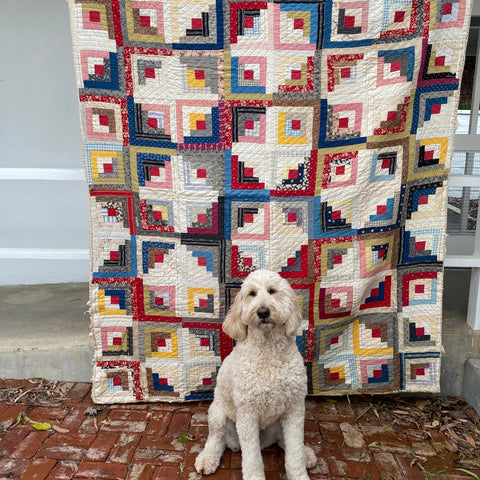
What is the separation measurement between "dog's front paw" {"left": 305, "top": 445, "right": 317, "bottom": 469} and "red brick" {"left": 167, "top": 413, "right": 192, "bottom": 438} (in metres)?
0.71

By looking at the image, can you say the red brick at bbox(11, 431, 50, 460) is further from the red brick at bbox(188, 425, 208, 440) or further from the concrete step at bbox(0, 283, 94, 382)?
the red brick at bbox(188, 425, 208, 440)

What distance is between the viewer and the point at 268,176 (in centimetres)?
258

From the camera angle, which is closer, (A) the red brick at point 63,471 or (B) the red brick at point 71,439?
(A) the red brick at point 63,471

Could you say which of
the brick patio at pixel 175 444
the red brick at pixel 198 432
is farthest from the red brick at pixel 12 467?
the red brick at pixel 198 432

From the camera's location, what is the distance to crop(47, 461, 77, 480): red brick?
2.25m

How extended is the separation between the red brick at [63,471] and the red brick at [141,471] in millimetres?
290

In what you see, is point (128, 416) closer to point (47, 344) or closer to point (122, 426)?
point (122, 426)

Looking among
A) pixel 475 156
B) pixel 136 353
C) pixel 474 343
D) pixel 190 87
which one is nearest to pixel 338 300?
pixel 474 343

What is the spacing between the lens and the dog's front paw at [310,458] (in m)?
2.29

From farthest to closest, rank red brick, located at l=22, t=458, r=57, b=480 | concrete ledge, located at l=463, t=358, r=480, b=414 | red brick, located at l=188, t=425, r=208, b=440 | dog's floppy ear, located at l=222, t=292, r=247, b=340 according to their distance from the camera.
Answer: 1. concrete ledge, located at l=463, t=358, r=480, b=414
2. red brick, located at l=188, t=425, r=208, b=440
3. red brick, located at l=22, t=458, r=57, b=480
4. dog's floppy ear, located at l=222, t=292, r=247, b=340

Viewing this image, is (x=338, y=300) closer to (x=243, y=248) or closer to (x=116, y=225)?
(x=243, y=248)

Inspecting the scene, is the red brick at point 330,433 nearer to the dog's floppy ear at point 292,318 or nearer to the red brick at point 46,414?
the dog's floppy ear at point 292,318

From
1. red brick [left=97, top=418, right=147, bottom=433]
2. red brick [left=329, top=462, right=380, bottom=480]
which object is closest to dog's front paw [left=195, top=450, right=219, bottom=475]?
red brick [left=97, top=418, right=147, bottom=433]

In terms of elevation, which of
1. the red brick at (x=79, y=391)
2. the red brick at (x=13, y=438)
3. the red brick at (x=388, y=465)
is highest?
the red brick at (x=79, y=391)
